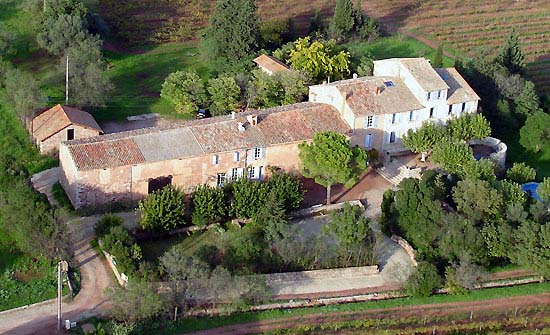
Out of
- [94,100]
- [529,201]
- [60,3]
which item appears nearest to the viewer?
[529,201]

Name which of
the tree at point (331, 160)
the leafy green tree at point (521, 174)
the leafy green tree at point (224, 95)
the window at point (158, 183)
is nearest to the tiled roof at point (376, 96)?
the tree at point (331, 160)

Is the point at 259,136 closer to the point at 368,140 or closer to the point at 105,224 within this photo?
the point at 368,140

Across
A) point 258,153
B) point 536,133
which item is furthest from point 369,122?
point 536,133

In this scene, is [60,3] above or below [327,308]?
above

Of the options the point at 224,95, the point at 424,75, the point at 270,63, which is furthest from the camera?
the point at 270,63

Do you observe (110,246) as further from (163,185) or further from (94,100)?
(94,100)

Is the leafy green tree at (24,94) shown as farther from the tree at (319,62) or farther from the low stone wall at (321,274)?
the low stone wall at (321,274)

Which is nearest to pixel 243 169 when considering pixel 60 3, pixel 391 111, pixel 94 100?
pixel 391 111
